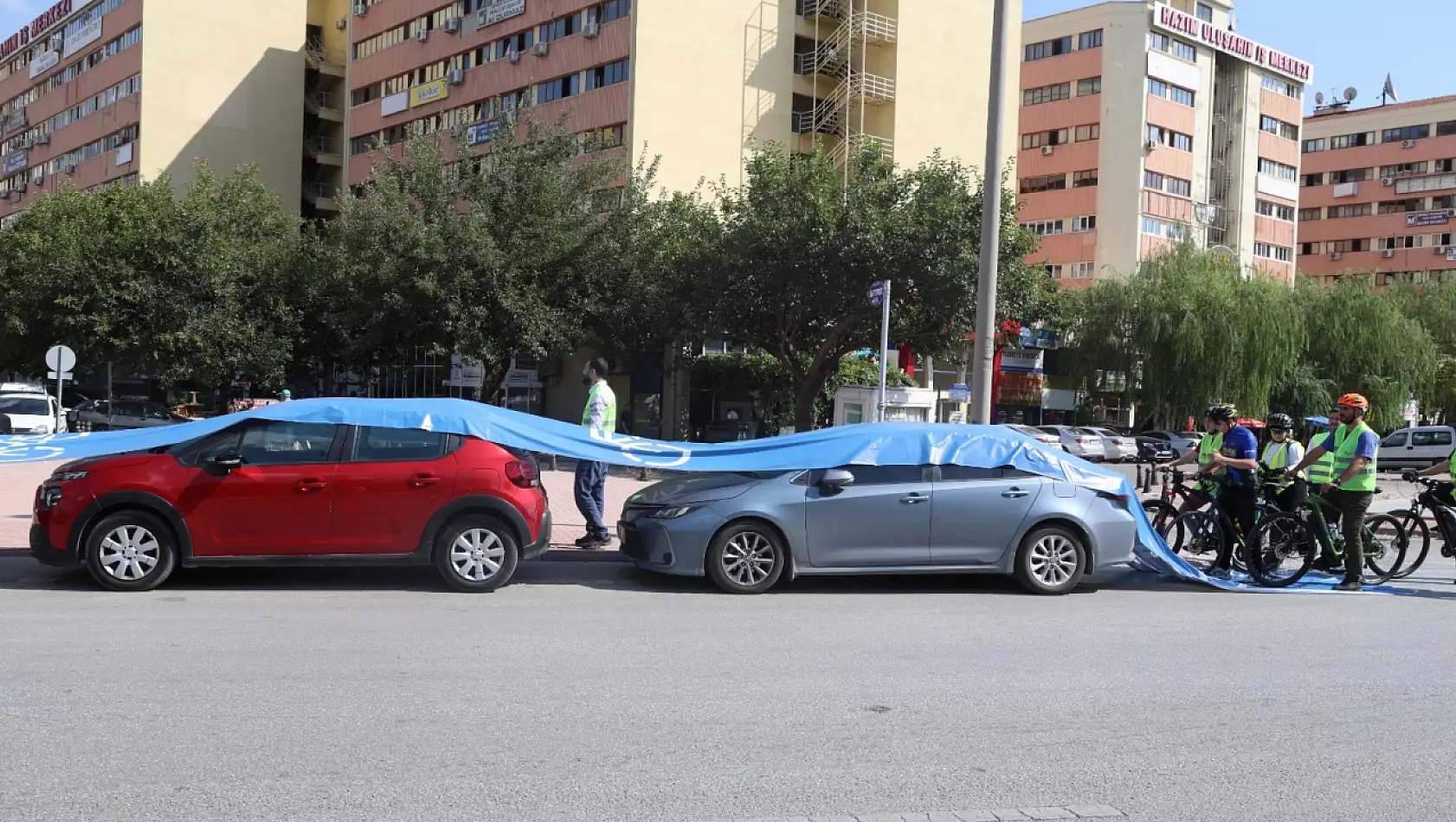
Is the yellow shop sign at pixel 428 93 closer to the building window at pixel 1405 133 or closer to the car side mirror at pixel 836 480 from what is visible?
the car side mirror at pixel 836 480

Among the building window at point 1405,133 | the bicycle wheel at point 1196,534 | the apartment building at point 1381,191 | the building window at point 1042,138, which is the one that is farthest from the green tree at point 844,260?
the building window at point 1405,133

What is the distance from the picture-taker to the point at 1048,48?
58438 mm

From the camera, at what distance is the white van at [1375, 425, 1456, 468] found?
40125 millimetres

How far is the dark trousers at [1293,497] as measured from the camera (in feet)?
37.3

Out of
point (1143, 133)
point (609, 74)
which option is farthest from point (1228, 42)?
point (609, 74)

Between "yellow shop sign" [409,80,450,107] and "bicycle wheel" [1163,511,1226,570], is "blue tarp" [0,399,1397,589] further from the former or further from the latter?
"yellow shop sign" [409,80,450,107]

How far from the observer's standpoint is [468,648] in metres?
7.46

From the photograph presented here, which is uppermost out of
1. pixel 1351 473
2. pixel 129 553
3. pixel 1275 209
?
pixel 1275 209

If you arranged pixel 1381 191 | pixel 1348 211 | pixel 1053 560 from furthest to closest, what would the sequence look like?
pixel 1348 211 → pixel 1381 191 → pixel 1053 560

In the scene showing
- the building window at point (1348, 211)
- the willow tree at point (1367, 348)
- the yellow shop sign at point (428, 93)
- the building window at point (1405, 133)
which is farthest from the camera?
the building window at point (1348, 211)

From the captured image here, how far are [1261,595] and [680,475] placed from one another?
210 inches

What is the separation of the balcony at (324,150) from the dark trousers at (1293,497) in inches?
2161

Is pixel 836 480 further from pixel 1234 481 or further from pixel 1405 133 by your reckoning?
pixel 1405 133

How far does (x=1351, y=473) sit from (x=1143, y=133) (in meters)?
47.8
